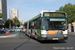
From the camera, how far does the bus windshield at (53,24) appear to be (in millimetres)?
11336

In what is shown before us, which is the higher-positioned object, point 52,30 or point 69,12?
point 69,12

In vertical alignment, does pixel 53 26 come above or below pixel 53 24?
below

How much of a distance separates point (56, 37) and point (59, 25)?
119cm

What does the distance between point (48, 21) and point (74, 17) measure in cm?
4250

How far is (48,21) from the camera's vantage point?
11430 mm

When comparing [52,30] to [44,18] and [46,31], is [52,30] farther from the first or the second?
[44,18]

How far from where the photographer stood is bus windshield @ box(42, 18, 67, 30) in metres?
11.3

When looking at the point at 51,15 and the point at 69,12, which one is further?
the point at 69,12

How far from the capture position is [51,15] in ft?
38.1

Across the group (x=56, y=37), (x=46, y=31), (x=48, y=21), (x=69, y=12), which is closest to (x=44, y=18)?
(x=48, y=21)

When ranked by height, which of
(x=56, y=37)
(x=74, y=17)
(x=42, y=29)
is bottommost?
(x=56, y=37)

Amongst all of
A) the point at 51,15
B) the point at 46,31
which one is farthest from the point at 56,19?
the point at 46,31

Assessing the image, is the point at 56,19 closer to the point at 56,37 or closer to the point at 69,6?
the point at 56,37

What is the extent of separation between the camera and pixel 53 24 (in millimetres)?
11352
